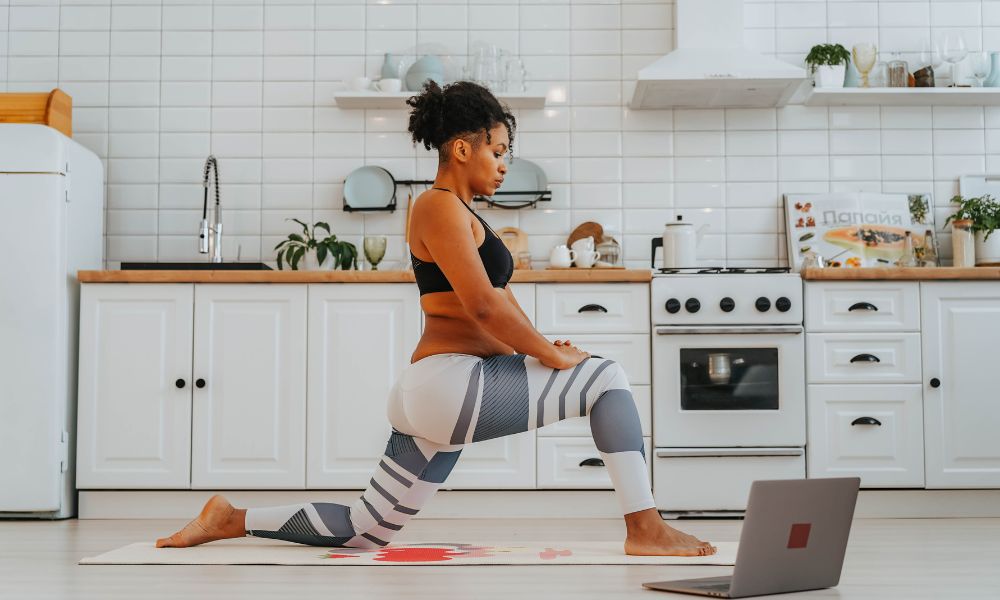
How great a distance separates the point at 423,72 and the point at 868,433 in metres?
2.23

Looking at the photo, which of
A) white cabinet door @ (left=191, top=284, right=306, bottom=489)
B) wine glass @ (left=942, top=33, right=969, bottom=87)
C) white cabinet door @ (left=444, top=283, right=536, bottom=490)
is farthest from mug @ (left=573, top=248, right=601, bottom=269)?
wine glass @ (left=942, top=33, right=969, bottom=87)

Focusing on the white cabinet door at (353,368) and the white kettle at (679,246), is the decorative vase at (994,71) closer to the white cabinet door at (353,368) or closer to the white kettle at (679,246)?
the white kettle at (679,246)

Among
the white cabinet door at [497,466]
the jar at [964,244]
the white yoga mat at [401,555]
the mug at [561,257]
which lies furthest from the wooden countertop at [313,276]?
the jar at [964,244]

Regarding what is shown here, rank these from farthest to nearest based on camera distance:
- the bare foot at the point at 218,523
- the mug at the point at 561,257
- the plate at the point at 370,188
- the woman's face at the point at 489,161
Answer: the plate at the point at 370,188 → the mug at the point at 561,257 → the bare foot at the point at 218,523 → the woman's face at the point at 489,161

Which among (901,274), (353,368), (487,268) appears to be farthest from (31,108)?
(901,274)

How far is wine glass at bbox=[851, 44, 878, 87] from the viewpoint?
4.34 metres

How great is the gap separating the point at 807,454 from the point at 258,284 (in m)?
2.05

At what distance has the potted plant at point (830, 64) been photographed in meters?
4.30

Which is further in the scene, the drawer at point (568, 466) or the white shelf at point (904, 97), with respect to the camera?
the white shelf at point (904, 97)

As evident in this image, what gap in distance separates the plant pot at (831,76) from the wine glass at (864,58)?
0.31 ft

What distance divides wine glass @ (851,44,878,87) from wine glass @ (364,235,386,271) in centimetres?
209

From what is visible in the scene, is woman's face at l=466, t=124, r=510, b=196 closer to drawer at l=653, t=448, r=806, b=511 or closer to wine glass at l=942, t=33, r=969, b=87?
drawer at l=653, t=448, r=806, b=511

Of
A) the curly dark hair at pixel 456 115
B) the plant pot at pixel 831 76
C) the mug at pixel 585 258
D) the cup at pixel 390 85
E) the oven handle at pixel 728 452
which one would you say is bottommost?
the oven handle at pixel 728 452

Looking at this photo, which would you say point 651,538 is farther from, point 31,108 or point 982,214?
point 31,108
